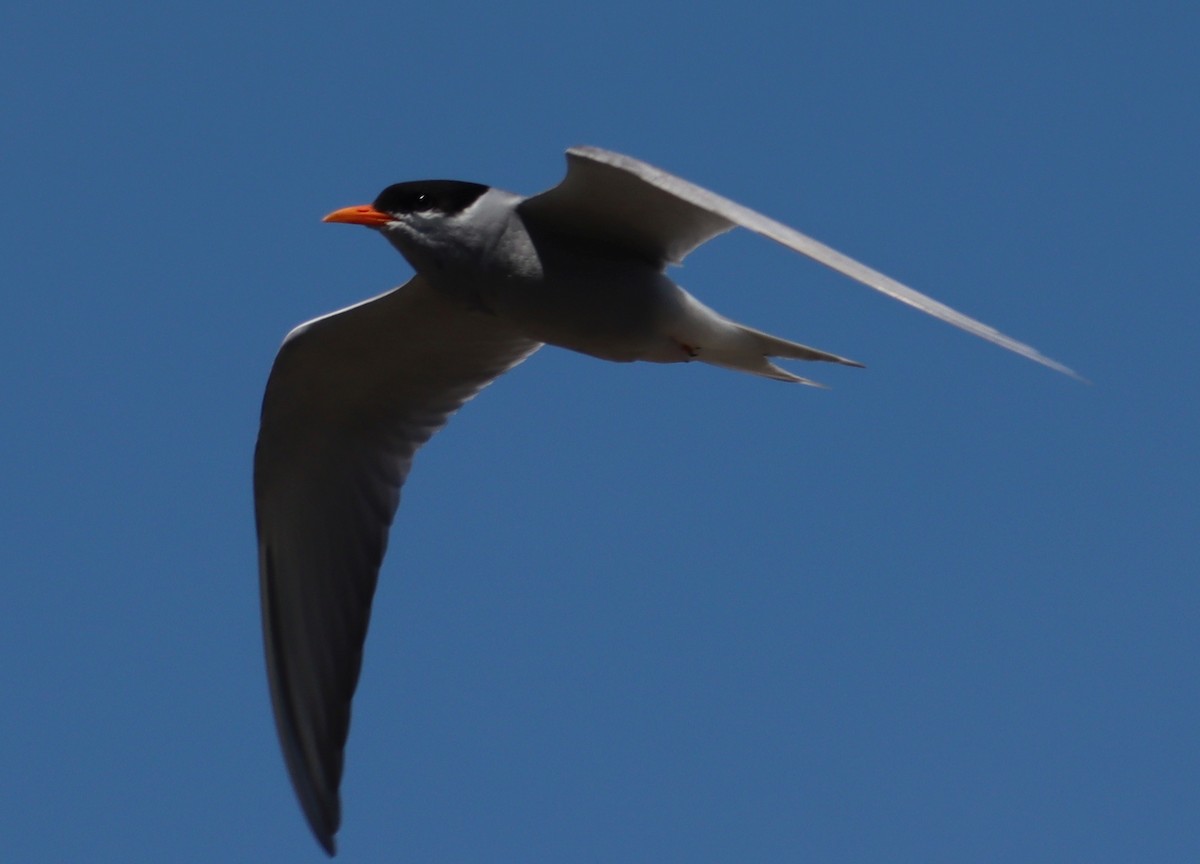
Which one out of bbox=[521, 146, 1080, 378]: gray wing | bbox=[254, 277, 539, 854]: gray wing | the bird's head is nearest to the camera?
bbox=[521, 146, 1080, 378]: gray wing

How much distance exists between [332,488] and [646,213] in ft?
9.29

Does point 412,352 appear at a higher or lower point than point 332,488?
higher

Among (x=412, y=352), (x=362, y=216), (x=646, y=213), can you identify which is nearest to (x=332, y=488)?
(x=412, y=352)

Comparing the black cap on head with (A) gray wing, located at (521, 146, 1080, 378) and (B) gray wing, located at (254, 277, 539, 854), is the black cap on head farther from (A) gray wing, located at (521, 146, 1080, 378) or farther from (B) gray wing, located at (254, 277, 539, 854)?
(B) gray wing, located at (254, 277, 539, 854)

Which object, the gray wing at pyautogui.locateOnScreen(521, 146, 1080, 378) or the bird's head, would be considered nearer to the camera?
the gray wing at pyautogui.locateOnScreen(521, 146, 1080, 378)

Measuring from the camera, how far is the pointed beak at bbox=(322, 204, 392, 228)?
25.7 feet

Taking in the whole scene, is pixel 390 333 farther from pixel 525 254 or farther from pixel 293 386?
pixel 525 254

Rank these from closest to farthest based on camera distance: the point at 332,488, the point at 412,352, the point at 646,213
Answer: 1. the point at 646,213
2. the point at 412,352
3. the point at 332,488

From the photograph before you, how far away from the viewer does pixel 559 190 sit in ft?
24.5

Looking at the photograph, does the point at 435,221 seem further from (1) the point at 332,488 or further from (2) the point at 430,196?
(1) the point at 332,488

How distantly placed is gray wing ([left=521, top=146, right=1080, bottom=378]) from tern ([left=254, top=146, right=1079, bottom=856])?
0.04 feet

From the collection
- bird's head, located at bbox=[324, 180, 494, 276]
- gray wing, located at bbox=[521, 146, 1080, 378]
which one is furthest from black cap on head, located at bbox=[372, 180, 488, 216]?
gray wing, located at bbox=[521, 146, 1080, 378]

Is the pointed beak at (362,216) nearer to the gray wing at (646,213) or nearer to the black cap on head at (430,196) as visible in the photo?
the black cap on head at (430,196)

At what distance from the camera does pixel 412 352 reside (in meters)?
9.19
